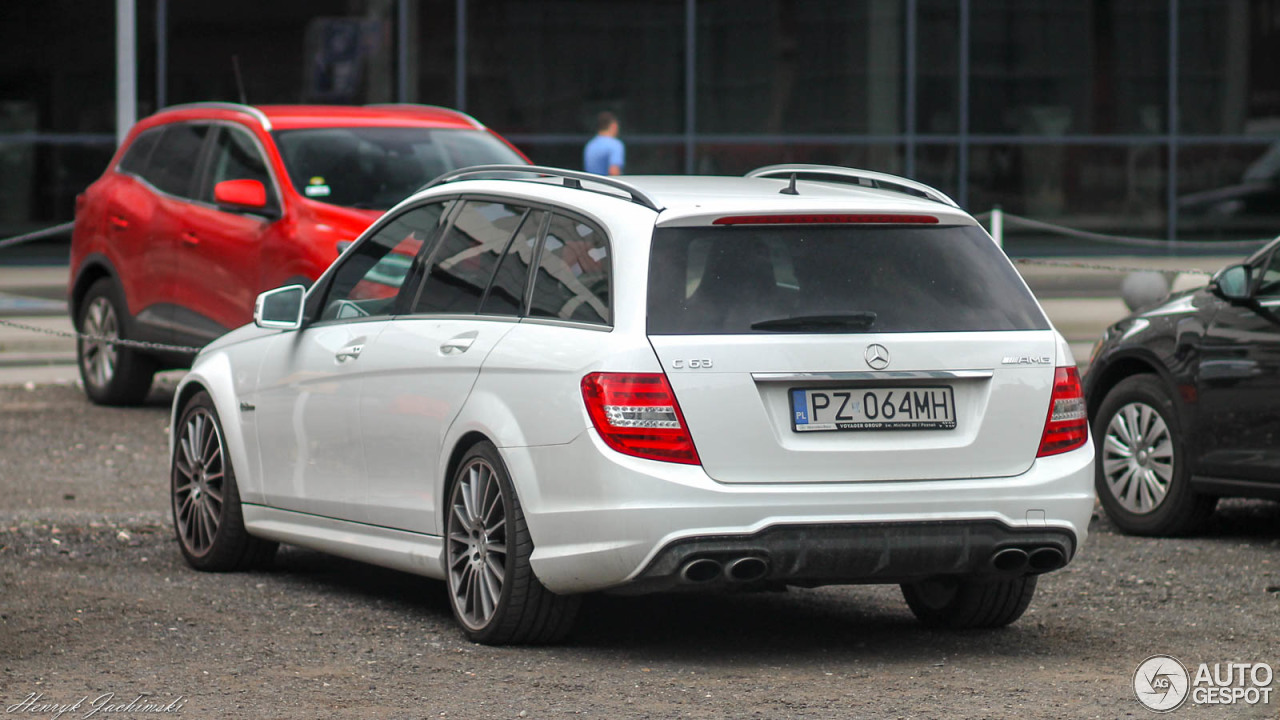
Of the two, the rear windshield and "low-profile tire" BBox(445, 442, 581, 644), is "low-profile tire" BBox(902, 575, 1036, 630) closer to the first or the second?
the rear windshield

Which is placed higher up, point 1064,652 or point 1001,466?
point 1001,466

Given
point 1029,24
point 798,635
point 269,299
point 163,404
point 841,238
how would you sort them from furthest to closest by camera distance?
point 1029,24 → point 163,404 → point 269,299 → point 798,635 → point 841,238

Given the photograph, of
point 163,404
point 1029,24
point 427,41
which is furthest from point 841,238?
point 1029,24

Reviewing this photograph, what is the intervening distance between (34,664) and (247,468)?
1901 millimetres

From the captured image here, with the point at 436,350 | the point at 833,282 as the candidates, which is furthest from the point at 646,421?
the point at 436,350

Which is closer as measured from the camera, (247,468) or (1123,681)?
(1123,681)

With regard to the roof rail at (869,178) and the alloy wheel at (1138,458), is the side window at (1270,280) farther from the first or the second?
the roof rail at (869,178)

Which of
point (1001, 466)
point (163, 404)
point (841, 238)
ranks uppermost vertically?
point (841, 238)

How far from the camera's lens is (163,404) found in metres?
14.9

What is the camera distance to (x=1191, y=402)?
9391mm

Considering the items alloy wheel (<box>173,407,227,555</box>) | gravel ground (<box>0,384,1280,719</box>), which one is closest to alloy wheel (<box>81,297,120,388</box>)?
gravel ground (<box>0,384,1280,719</box>)

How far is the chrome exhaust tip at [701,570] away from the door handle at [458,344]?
3.80 ft

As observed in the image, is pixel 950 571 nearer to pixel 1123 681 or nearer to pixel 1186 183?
pixel 1123 681

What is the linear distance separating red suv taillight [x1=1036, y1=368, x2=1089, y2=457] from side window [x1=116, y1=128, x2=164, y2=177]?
9137 millimetres
